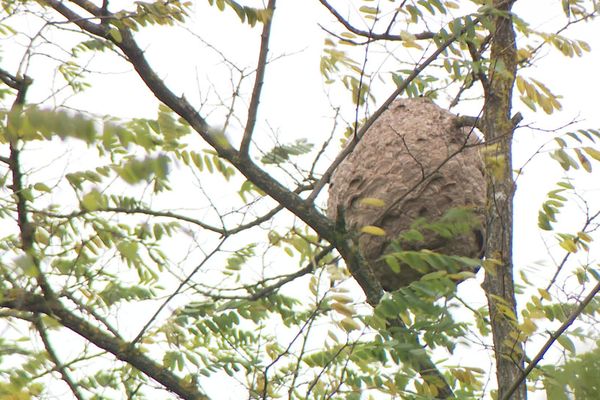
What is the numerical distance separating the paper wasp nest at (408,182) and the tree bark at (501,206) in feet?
0.34

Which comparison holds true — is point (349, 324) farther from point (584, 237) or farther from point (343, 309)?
point (584, 237)

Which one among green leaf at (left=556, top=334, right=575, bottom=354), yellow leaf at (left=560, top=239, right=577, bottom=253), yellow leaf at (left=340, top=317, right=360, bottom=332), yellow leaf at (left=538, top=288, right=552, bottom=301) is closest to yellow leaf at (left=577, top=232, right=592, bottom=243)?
yellow leaf at (left=560, top=239, right=577, bottom=253)

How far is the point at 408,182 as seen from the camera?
160 inches

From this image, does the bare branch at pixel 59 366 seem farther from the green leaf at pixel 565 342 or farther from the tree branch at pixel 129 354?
the green leaf at pixel 565 342

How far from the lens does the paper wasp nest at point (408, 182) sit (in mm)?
3961

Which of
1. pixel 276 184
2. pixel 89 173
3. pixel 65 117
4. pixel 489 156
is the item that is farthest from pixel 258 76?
pixel 65 117

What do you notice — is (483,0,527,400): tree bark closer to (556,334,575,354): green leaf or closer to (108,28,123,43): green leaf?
(556,334,575,354): green leaf

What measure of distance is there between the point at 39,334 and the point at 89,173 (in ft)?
2.05

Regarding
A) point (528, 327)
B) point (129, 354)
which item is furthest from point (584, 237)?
point (129, 354)

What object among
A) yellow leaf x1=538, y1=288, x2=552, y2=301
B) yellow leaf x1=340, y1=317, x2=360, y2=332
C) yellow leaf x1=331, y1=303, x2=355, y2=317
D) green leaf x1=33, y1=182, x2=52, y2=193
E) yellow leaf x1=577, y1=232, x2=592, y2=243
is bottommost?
yellow leaf x1=340, y1=317, x2=360, y2=332

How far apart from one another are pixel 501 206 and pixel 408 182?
1.33 feet

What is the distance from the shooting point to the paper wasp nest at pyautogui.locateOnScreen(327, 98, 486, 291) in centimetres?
396

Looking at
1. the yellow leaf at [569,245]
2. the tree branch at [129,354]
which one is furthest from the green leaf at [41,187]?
the yellow leaf at [569,245]

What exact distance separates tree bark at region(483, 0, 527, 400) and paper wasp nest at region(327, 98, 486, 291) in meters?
0.10
